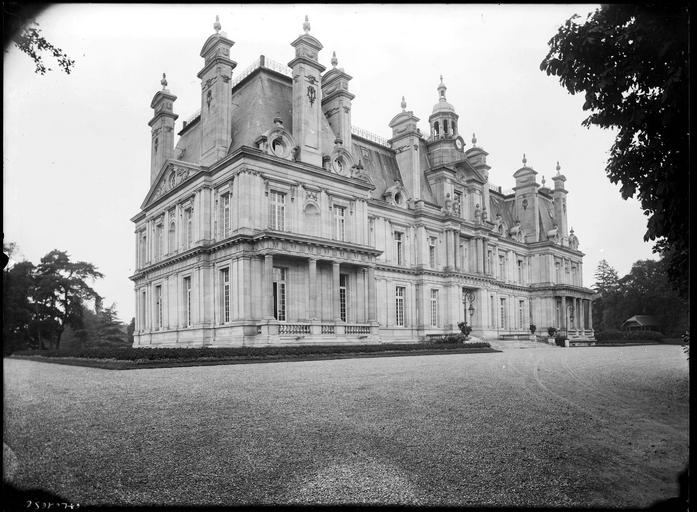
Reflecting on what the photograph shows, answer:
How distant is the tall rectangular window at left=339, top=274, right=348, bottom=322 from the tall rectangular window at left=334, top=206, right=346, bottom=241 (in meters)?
2.54

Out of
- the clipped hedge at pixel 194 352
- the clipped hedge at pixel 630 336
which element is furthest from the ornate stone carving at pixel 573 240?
the clipped hedge at pixel 194 352

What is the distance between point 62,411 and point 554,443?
25.1ft

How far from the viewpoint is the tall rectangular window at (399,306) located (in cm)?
4053

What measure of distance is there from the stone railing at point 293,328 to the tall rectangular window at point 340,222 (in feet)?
23.3

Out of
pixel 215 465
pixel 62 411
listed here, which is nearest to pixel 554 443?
pixel 215 465

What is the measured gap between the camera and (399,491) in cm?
538

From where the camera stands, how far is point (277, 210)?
30.2 m

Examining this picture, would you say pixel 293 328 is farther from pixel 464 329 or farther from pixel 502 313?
pixel 502 313

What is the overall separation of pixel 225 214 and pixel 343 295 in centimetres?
898

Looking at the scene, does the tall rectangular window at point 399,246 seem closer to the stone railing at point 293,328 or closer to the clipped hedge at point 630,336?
the stone railing at point 293,328

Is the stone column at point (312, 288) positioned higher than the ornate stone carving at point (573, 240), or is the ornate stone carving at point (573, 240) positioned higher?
the ornate stone carving at point (573, 240)

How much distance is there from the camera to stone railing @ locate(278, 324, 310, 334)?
90.1 feet

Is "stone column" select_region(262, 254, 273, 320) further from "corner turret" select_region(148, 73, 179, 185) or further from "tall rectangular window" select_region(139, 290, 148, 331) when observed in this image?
"corner turret" select_region(148, 73, 179, 185)

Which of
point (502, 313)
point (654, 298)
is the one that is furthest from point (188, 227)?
point (502, 313)
